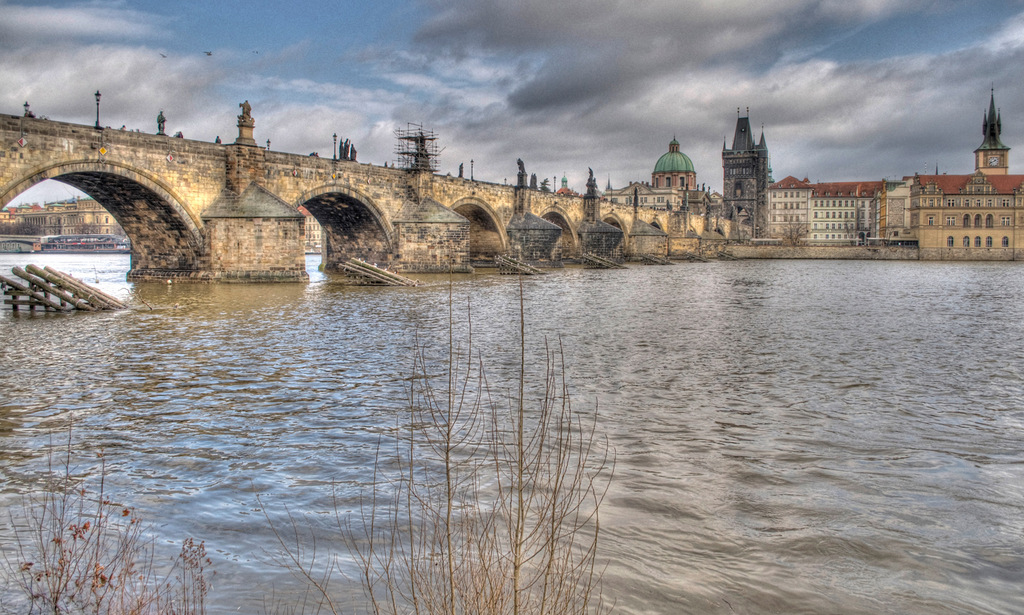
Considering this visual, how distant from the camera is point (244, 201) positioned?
26.3 m

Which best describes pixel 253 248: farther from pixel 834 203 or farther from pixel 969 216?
pixel 834 203

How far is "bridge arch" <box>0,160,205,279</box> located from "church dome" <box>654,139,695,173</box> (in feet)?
347

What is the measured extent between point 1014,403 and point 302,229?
76.5 ft

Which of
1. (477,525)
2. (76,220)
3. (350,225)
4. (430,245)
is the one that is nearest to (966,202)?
(430,245)

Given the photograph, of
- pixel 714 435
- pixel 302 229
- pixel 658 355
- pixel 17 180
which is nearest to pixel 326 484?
pixel 714 435

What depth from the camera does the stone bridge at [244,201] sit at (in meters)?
21.2

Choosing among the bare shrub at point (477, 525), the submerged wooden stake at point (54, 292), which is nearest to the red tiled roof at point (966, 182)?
the submerged wooden stake at point (54, 292)

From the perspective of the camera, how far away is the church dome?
12269cm

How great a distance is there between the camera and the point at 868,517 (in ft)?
13.9

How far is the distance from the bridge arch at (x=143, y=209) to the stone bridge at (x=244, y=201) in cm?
4

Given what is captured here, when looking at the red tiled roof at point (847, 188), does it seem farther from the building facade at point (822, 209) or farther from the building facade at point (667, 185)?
the building facade at point (667, 185)

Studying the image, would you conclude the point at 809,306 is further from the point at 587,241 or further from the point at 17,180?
the point at 587,241

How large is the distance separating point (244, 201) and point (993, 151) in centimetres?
10841

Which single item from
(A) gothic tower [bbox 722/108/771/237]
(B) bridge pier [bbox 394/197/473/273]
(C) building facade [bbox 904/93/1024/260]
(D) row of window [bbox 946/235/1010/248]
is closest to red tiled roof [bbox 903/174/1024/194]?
(C) building facade [bbox 904/93/1024/260]
